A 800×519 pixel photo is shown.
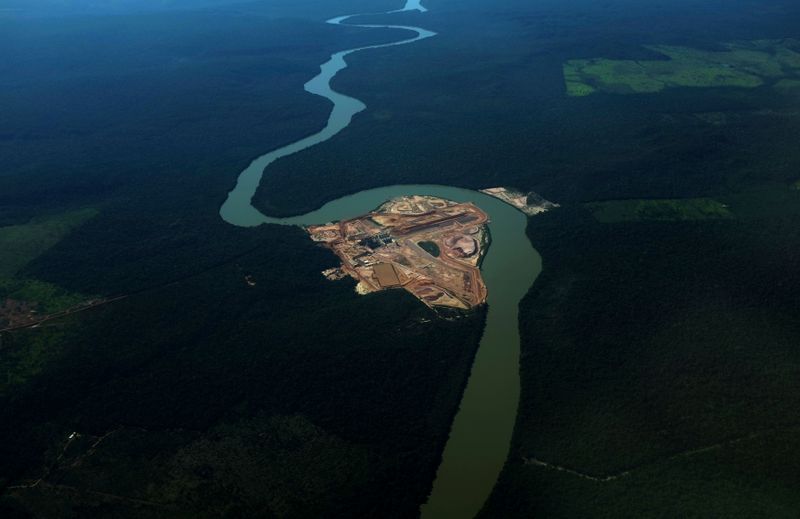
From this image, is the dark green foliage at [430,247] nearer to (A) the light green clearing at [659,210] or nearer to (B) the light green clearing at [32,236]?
(A) the light green clearing at [659,210]

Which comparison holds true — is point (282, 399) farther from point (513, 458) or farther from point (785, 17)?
point (785, 17)

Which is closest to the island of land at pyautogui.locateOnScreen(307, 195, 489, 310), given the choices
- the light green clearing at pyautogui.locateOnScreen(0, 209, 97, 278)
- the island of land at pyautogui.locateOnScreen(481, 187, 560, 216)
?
the island of land at pyautogui.locateOnScreen(481, 187, 560, 216)

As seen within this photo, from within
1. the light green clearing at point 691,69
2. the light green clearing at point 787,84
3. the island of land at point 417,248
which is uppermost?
the light green clearing at point 691,69

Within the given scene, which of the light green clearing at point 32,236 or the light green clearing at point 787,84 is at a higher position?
the light green clearing at point 787,84

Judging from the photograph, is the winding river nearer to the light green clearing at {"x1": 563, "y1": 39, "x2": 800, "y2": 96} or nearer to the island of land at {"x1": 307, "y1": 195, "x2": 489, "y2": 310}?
the island of land at {"x1": 307, "y1": 195, "x2": 489, "y2": 310}

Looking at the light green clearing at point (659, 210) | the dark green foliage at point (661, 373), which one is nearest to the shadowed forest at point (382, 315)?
the dark green foliage at point (661, 373)

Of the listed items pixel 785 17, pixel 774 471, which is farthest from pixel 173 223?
pixel 785 17
